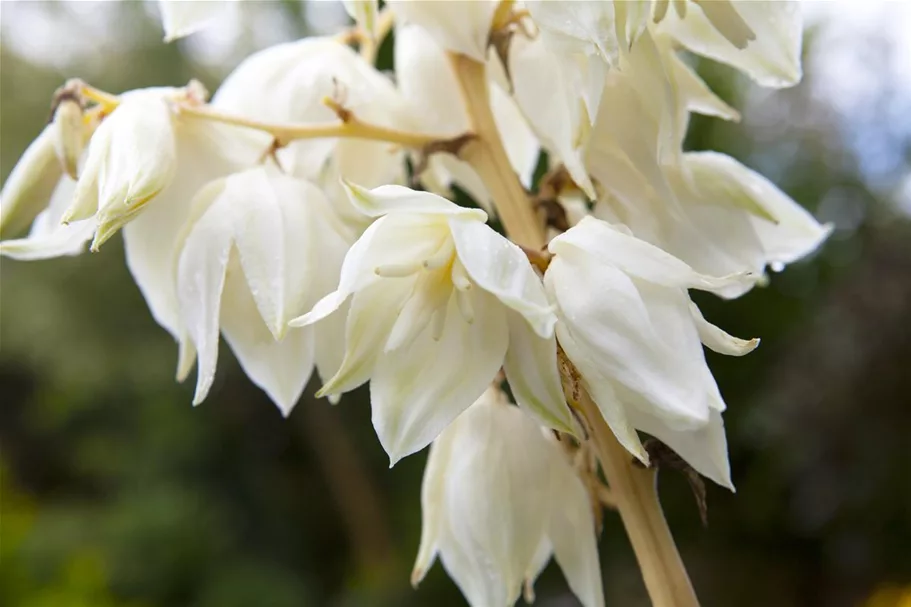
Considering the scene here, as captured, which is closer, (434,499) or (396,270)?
(396,270)

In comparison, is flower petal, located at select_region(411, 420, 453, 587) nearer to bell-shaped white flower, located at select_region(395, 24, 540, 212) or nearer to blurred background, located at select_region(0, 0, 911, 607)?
bell-shaped white flower, located at select_region(395, 24, 540, 212)

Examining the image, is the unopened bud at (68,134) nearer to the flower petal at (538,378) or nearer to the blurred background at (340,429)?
the flower petal at (538,378)

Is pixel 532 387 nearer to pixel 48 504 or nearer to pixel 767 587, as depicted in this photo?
pixel 767 587

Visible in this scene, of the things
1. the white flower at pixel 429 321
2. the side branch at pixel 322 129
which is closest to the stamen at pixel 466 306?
the white flower at pixel 429 321

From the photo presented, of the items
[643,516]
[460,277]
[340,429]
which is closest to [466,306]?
[460,277]

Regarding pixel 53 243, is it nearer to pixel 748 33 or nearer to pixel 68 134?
pixel 68 134
